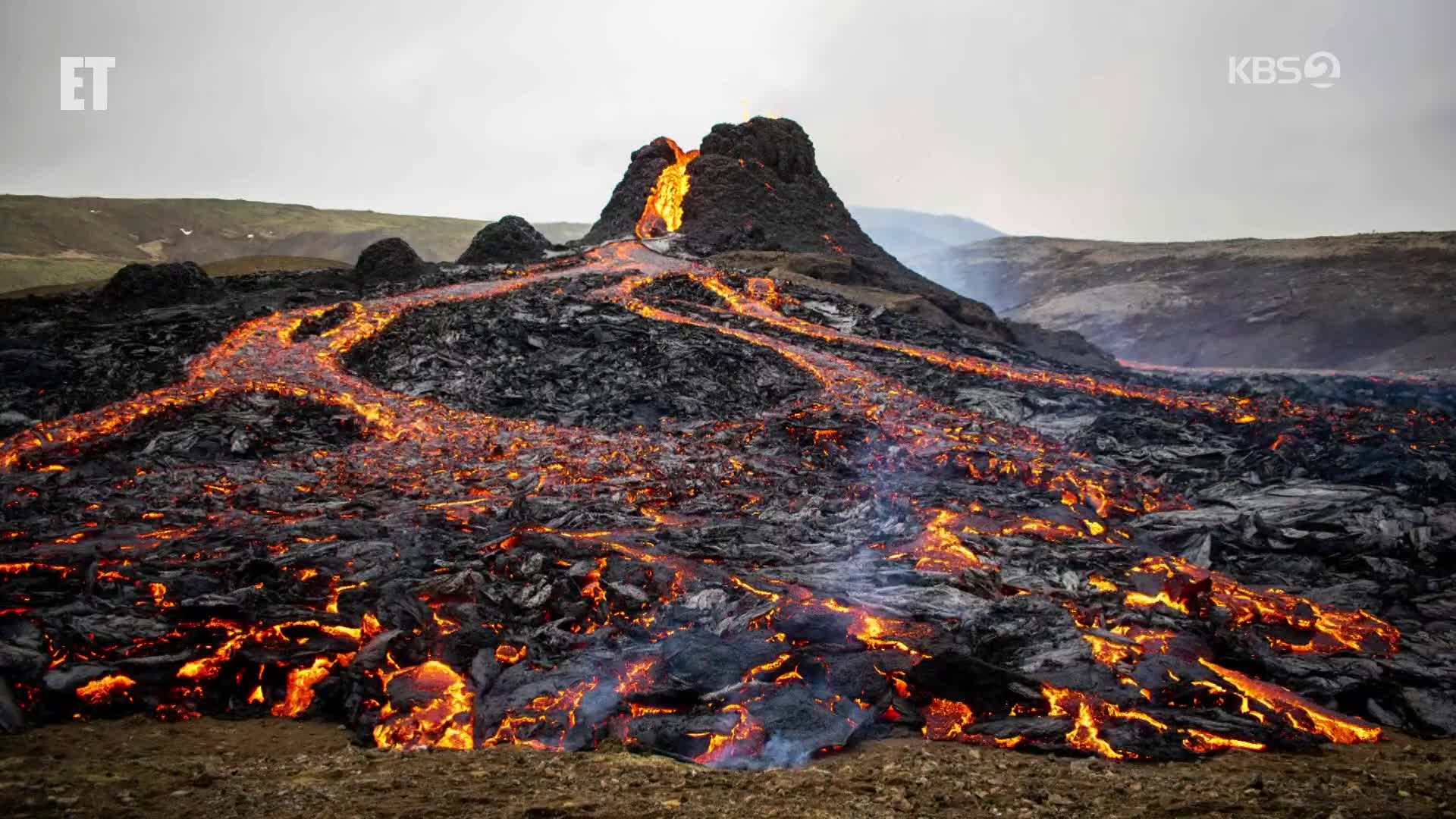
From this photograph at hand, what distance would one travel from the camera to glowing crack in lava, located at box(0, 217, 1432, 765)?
22.4 ft

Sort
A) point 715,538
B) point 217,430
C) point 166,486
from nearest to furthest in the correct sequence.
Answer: point 715,538 < point 166,486 < point 217,430

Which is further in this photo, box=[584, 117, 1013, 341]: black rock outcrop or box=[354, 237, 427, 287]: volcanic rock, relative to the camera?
box=[584, 117, 1013, 341]: black rock outcrop

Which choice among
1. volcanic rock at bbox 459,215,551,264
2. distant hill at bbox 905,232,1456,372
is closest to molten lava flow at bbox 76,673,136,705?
volcanic rock at bbox 459,215,551,264

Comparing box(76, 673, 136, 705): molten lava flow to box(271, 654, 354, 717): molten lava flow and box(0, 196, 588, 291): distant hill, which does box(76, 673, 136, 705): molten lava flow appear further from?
box(0, 196, 588, 291): distant hill

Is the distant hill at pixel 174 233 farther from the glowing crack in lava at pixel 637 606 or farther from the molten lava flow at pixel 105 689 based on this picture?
the molten lava flow at pixel 105 689

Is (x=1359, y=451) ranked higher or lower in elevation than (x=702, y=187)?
lower

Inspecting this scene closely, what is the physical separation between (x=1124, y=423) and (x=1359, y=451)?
16.2ft

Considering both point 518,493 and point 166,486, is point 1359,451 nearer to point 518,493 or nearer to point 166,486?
point 518,493

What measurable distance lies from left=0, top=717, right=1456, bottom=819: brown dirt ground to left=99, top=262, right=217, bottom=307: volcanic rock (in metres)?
28.7

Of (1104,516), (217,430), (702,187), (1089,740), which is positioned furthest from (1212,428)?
(702,187)

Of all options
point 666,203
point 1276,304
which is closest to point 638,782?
point 666,203

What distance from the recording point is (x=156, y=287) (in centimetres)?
2894

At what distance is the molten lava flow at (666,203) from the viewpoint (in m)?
48.2

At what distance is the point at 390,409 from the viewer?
20906 millimetres
